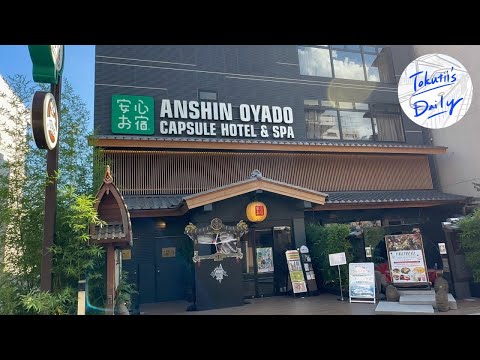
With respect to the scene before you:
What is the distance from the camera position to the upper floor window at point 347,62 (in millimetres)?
13219

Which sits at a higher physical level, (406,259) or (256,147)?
(256,147)

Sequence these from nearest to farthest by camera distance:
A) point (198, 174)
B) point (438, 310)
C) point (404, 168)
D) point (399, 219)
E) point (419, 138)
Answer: point (438, 310) < point (198, 174) < point (399, 219) < point (404, 168) < point (419, 138)

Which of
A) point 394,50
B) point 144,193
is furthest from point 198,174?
point 394,50

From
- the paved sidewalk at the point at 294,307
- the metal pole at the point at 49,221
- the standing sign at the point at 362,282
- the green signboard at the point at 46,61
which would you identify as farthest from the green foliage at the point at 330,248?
the green signboard at the point at 46,61

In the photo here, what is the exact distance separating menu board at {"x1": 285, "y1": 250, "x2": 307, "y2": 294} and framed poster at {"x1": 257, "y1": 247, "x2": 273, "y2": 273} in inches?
25.5

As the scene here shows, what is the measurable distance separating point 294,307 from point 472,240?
14.7 feet

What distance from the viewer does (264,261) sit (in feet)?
31.2

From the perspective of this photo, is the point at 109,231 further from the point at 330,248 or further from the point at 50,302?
the point at 330,248

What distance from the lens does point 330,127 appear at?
1275 centimetres

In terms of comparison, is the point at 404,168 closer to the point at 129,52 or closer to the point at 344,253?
the point at 344,253

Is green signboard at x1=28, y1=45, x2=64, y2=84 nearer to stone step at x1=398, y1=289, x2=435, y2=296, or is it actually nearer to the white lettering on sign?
the white lettering on sign

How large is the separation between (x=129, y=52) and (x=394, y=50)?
10.9 m

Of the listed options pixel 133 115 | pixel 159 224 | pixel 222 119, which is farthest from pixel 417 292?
pixel 133 115

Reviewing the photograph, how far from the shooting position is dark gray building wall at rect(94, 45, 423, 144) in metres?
10.7
